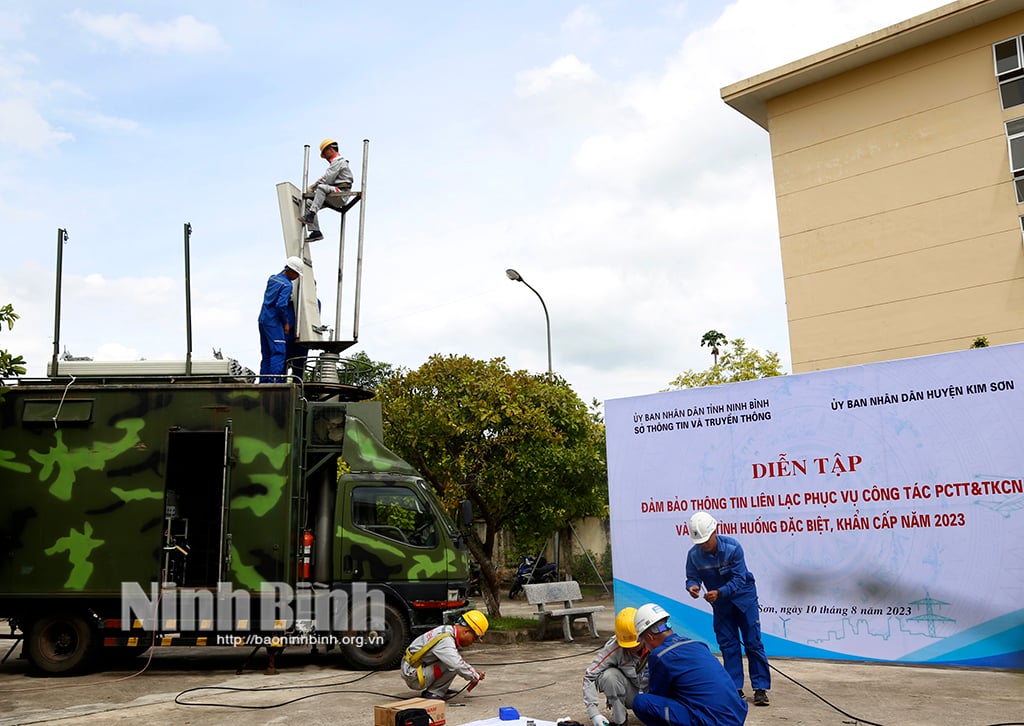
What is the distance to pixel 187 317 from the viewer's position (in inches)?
420

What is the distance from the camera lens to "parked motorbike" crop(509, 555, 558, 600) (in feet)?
70.3

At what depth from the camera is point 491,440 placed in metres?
14.1

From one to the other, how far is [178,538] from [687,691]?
741 centimetres

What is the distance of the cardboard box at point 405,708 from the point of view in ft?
20.1

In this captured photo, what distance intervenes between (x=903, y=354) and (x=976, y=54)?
8.19 meters

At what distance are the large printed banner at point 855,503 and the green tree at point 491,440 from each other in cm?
311

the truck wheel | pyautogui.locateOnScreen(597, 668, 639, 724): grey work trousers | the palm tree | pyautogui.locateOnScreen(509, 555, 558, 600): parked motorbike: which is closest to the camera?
pyautogui.locateOnScreen(597, 668, 639, 724): grey work trousers

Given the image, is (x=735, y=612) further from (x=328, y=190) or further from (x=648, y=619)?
(x=328, y=190)

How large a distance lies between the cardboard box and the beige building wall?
18.9 m

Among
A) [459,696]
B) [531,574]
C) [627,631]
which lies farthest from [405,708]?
[531,574]

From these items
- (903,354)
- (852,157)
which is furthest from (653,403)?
(852,157)

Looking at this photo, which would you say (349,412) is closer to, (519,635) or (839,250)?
(519,635)

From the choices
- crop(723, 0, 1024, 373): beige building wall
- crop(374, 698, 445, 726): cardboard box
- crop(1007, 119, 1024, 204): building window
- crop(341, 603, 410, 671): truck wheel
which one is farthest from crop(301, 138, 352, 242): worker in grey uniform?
crop(1007, 119, 1024, 204): building window

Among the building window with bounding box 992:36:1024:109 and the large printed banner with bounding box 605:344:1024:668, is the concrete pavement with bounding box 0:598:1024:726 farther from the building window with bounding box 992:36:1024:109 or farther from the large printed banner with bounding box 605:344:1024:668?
the building window with bounding box 992:36:1024:109
